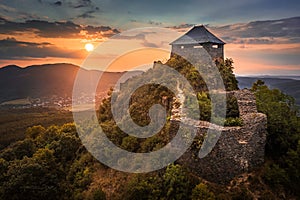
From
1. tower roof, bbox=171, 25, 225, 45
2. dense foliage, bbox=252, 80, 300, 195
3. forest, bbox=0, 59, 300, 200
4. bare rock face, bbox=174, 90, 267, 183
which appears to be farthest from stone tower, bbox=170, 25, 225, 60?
bare rock face, bbox=174, 90, 267, 183

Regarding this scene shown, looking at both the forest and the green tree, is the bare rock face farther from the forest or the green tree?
the green tree

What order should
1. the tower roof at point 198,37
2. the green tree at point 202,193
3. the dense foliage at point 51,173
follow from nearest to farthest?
the green tree at point 202,193, the dense foliage at point 51,173, the tower roof at point 198,37

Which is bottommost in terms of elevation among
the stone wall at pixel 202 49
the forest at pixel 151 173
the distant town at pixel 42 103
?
the distant town at pixel 42 103

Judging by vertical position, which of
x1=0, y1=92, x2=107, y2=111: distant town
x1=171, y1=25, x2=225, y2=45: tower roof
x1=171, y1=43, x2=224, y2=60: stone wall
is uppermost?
x1=171, y1=25, x2=225, y2=45: tower roof

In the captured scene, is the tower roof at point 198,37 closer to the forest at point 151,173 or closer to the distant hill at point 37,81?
the forest at point 151,173

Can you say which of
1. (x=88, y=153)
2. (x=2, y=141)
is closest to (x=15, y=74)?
(x=2, y=141)

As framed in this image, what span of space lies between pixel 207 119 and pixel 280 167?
201 inches

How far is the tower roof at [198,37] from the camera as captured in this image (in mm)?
23703

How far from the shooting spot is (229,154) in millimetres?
14156

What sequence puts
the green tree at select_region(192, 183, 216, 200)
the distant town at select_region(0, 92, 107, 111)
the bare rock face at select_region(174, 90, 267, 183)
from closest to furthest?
1. the green tree at select_region(192, 183, 216, 200)
2. the bare rock face at select_region(174, 90, 267, 183)
3. the distant town at select_region(0, 92, 107, 111)

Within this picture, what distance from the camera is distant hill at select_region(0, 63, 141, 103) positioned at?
93.9m

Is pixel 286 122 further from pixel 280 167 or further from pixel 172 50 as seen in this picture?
pixel 172 50

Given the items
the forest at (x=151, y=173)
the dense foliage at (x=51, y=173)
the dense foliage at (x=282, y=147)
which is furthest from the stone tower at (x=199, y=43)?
the dense foliage at (x=51, y=173)

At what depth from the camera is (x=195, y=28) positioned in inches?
1014
